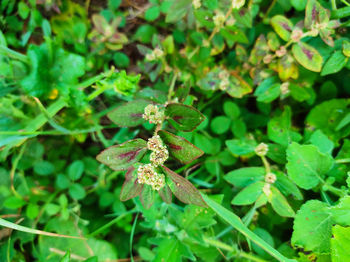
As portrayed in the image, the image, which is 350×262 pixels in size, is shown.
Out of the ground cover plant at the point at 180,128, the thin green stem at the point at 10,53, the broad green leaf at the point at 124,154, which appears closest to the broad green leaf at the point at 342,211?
the ground cover plant at the point at 180,128

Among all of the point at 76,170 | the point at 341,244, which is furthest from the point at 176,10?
the point at 341,244

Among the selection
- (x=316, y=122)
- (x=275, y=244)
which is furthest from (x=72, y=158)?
(x=316, y=122)

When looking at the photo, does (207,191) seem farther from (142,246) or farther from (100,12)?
(100,12)

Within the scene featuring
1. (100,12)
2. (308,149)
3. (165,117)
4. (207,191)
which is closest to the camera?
(165,117)

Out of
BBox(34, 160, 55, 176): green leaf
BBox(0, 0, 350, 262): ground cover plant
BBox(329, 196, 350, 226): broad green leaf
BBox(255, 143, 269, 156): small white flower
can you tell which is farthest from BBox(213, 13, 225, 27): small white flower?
BBox(34, 160, 55, 176): green leaf

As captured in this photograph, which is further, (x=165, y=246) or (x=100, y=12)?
(x=100, y=12)
